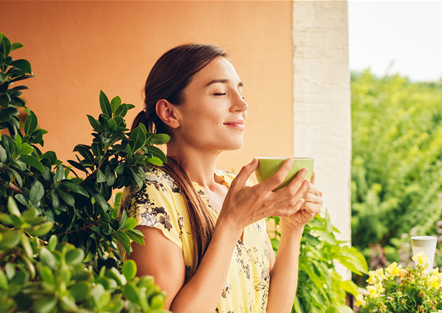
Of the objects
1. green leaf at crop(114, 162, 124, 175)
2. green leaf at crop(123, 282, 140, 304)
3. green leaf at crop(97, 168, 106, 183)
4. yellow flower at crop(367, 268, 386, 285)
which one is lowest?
yellow flower at crop(367, 268, 386, 285)

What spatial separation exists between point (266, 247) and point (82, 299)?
0.87 metres

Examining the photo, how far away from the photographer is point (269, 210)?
91cm

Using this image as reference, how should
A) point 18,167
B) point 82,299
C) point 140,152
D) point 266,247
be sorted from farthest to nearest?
point 266,247 → point 140,152 → point 18,167 → point 82,299

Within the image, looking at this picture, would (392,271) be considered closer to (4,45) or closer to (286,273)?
(286,273)

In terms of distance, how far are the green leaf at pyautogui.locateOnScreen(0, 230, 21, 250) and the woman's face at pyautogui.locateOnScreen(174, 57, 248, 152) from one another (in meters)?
0.71

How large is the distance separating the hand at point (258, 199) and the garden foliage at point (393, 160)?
3.98m

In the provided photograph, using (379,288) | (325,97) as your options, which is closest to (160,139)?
(379,288)

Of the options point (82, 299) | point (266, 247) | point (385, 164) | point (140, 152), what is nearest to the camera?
point (82, 299)

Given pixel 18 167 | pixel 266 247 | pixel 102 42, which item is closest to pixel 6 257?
pixel 18 167

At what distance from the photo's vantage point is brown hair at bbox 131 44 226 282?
99 centimetres

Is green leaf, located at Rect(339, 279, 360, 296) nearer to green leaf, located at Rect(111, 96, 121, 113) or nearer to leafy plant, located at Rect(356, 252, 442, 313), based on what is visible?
leafy plant, located at Rect(356, 252, 442, 313)

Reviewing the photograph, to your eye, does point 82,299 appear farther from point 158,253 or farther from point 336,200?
point 336,200

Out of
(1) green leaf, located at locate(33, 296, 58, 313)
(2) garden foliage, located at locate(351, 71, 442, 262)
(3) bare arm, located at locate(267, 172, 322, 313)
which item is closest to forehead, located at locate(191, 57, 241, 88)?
(3) bare arm, located at locate(267, 172, 322, 313)

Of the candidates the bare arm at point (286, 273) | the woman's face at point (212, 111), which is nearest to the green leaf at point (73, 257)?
the woman's face at point (212, 111)
